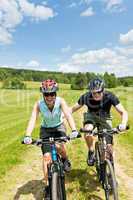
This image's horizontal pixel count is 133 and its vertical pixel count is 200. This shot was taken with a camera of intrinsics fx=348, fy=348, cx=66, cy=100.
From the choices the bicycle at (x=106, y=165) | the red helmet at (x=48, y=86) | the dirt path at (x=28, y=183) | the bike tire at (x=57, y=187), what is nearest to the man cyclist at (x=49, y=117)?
the red helmet at (x=48, y=86)

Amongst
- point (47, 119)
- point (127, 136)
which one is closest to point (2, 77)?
point (127, 136)

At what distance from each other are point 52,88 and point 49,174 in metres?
1.61

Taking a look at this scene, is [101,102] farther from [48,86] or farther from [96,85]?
[48,86]

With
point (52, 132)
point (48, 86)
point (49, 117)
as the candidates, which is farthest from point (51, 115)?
point (48, 86)

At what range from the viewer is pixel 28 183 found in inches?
363

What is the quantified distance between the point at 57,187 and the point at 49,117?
1.58 m

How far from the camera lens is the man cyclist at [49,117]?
665 centimetres

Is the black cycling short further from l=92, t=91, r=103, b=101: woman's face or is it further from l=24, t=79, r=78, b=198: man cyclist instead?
l=92, t=91, r=103, b=101: woman's face

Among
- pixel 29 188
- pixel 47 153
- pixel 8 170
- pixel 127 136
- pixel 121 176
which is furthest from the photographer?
pixel 127 136

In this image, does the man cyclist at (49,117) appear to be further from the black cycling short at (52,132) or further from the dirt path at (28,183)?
the dirt path at (28,183)

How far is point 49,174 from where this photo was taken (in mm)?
6402

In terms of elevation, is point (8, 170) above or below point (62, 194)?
below

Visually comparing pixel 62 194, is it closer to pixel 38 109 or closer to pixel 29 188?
pixel 38 109

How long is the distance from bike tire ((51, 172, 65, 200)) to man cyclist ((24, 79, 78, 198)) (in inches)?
15.3
